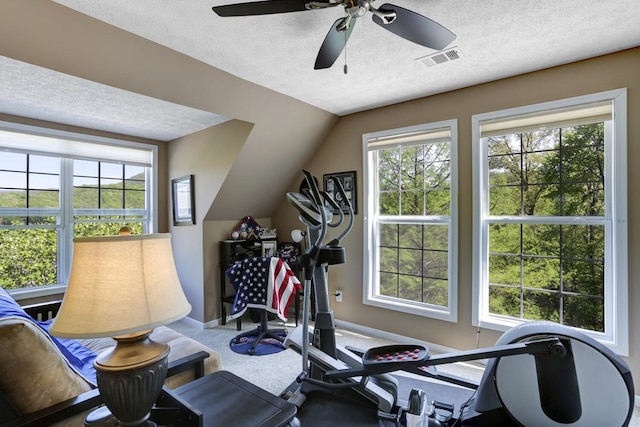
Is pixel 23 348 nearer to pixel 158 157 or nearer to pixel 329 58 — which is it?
pixel 329 58

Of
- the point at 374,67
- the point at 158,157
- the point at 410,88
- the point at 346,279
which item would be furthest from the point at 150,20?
the point at 346,279

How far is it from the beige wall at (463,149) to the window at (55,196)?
2068mm

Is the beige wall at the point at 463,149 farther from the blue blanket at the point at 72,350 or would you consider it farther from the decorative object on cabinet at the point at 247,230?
the blue blanket at the point at 72,350

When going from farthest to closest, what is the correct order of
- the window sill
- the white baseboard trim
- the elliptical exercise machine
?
the white baseboard trim
the window sill
the elliptical exercise machine

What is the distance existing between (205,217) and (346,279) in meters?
1.82

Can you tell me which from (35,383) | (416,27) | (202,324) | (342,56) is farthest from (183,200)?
(416,27)

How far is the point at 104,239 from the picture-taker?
3.12ft

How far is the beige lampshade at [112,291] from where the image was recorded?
2.96 feet

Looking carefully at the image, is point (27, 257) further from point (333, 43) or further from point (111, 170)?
point (333, 43)

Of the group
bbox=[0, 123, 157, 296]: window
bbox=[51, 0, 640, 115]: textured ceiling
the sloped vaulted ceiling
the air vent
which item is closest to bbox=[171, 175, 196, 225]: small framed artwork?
the sloped vaulted ceiling

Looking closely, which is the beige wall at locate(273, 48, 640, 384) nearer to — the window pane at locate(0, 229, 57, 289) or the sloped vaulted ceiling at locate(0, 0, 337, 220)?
the sloped vaulted ceiling at locate(0, 0, 337, 220)

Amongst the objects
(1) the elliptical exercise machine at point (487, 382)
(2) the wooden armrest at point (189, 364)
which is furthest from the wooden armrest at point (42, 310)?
(1) the elliptical exercise machine at point (487, 382)

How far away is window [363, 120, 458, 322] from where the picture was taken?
10.1ft

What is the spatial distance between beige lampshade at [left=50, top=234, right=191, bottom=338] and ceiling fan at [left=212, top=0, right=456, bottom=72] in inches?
43.1
